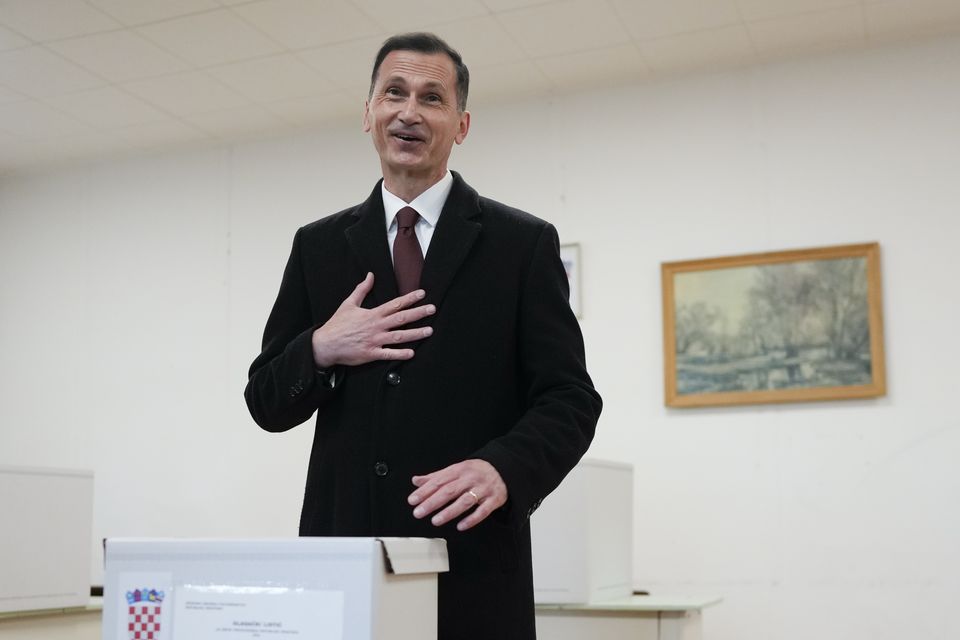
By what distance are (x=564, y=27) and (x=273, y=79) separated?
54.2 inches

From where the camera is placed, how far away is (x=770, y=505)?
→ 443cm

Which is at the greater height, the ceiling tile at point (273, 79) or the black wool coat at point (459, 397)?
the ceiling tile at point (273, 79)

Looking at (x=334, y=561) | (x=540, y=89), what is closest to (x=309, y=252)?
(x=334, y=561)

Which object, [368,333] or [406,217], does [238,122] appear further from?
[368,333]

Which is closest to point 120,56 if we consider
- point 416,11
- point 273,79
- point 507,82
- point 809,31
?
point 273,79

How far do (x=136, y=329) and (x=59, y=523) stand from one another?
279 centimetres

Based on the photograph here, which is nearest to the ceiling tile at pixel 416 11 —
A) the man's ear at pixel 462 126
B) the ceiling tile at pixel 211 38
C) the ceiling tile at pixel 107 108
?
the ceiling tile at pixel 211 38

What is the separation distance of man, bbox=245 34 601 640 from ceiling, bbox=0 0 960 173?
9.33 feet

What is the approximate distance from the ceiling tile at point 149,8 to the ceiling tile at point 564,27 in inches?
44.9

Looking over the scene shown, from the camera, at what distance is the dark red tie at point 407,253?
1427 mm

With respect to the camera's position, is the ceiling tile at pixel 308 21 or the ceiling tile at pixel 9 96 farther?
the ceiling tile at pixel 9 96

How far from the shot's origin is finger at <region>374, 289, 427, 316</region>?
1328 mm

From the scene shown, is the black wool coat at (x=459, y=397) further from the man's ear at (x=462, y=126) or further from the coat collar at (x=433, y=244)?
the man's ear at (x=462, y=126)

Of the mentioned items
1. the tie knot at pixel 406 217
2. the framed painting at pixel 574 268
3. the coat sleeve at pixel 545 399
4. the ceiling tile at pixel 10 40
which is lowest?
the coat sleeve at pixel 545 399
